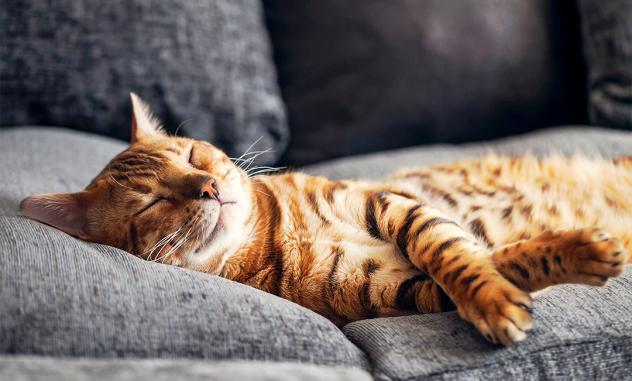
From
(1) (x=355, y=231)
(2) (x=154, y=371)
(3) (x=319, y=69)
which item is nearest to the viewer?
(2) (x=154, y=371)

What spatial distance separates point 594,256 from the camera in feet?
2.19

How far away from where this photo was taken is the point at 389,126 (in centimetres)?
184

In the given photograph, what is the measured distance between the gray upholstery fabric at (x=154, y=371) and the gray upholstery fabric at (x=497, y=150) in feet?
3.39

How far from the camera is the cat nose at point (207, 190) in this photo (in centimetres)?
93

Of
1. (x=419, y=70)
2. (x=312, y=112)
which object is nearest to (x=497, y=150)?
(x=419, y=70)

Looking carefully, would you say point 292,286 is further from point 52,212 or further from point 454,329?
point 52,212

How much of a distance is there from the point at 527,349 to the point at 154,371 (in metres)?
0.57

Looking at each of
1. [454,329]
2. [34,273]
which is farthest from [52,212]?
[454,329]

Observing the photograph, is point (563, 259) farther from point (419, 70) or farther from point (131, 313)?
point (419, 70)

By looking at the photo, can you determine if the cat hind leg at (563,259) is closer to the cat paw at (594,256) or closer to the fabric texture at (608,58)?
the cat paw at (594,256)

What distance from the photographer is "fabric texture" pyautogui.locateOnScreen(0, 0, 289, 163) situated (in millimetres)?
1516

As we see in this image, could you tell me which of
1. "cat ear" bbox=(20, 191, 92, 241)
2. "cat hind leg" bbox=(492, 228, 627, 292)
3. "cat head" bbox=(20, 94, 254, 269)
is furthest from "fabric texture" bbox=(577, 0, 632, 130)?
"cat ear" bbox=(20, 191, 92, 241)

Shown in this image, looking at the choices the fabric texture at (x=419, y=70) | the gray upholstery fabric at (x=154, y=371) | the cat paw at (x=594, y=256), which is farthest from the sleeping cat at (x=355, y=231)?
the fabric texture at (x=419, y=70)

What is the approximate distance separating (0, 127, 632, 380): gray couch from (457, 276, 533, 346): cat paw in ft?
0.08
